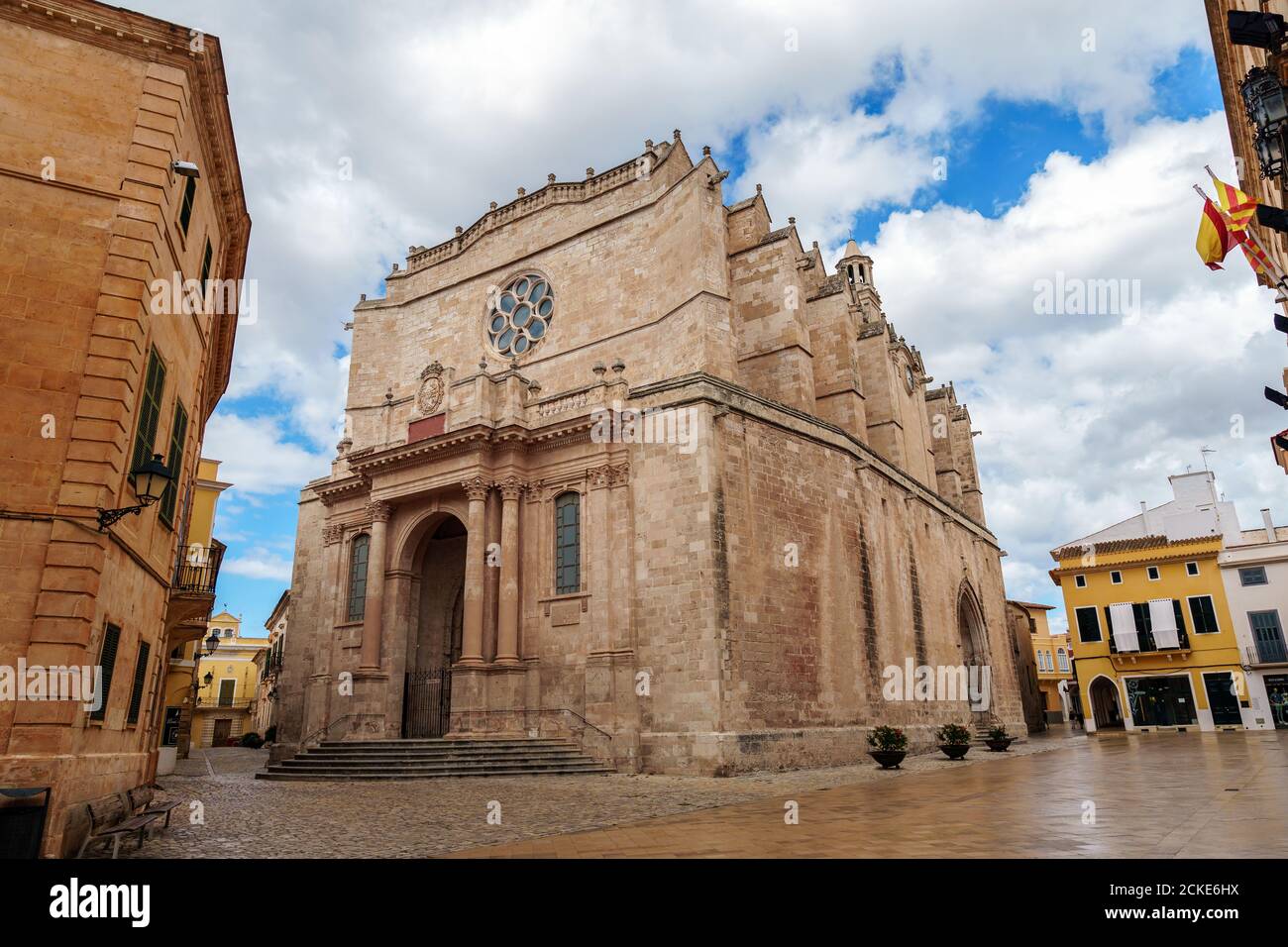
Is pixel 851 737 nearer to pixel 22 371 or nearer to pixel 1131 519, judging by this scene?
pixel 22 371

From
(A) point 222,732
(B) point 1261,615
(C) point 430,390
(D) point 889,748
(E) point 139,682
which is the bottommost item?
(A) point 222,732

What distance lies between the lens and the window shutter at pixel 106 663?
28.4ft

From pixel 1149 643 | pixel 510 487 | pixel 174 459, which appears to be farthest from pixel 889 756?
pixel 1149 643

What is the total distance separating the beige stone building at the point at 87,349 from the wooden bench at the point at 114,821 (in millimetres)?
197

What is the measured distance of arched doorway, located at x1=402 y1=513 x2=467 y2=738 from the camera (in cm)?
2142

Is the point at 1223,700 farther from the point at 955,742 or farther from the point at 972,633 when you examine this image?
the point at 955,742

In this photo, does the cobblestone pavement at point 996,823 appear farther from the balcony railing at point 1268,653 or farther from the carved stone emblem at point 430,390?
the balcony railing at point 1268,653

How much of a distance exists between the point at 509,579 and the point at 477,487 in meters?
2.54

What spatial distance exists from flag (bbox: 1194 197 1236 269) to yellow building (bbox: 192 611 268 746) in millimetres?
55576

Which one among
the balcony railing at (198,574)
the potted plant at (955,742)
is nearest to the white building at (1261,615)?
the potted plant at (955,742)

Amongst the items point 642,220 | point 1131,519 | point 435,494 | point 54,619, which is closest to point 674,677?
point 435,494

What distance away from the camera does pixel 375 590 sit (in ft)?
70.2

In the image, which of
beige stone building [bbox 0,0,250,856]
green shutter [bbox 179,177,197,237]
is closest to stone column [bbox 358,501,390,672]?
beige stone building [bbox 0,0,250,856]
